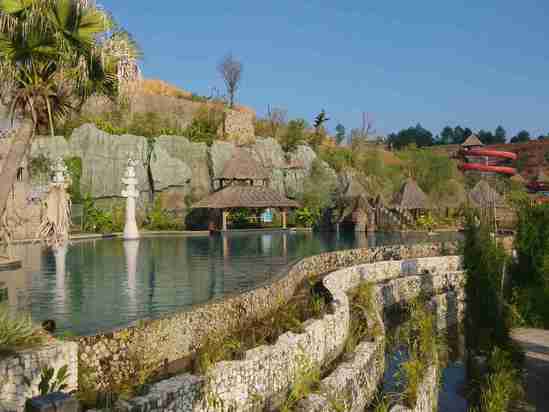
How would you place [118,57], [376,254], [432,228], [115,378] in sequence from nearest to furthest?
[115,378] → [118,57] → [376,254] → [432,228]

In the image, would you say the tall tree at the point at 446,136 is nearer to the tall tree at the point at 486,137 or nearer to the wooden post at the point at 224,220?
the tall tree at the point at 486,137

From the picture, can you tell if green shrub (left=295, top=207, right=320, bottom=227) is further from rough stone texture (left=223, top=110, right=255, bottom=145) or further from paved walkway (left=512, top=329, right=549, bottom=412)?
paved walkway (left=512, top=329, right=549, bottom=412)

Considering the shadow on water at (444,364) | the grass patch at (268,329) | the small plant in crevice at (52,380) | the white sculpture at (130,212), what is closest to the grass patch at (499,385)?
the shadow on water at (444,364)

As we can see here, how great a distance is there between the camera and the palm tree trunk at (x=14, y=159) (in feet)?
21.0

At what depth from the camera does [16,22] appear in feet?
21.6

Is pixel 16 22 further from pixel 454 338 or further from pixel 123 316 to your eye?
pixel 454 338

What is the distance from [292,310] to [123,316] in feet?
9.41

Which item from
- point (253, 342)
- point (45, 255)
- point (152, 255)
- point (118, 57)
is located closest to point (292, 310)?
point (253, 342)

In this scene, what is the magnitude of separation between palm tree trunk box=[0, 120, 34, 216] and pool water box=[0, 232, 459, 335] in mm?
2735

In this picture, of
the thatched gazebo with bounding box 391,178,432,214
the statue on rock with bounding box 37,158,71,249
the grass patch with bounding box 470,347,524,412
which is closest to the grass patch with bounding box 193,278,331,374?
the statue on rock with bounding box 37,158,71,249

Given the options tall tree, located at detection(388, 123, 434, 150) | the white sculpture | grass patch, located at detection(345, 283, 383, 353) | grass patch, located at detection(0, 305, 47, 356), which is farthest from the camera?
tall tree, located at detection(388, 123, 434, 150)

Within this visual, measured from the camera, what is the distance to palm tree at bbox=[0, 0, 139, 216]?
6578 mm

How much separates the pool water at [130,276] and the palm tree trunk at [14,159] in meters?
2.74

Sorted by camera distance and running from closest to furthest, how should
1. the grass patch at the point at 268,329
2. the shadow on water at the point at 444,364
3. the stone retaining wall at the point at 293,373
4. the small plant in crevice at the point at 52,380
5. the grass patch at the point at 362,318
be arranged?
the small plant in crevice at the point at 52,380
the stone retaining wall at the point at 293,373
the grass patch at the point at 268,329
the shadow on water at the point at 444,364
the grass patch at the point at 362,318
